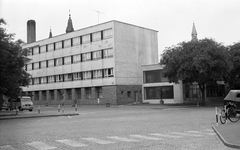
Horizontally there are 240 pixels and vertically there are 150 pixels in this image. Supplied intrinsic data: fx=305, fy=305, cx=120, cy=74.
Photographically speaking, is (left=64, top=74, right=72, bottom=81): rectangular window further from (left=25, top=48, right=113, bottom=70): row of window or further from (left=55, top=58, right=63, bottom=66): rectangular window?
(left=55, top=58, right=63, bottom=66): rectangular window

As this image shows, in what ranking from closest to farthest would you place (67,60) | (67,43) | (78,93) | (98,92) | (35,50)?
(98,92)
(78,93)
(67,60)
(67,43)
(35,50)

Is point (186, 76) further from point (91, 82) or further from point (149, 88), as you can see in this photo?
point (91, 82)

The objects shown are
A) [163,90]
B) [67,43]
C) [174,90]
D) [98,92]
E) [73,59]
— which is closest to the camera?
[174,90]

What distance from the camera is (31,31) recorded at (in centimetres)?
8706

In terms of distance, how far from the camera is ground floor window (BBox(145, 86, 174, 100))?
54.6 meters

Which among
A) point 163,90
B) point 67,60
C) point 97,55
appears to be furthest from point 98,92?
point 163,90

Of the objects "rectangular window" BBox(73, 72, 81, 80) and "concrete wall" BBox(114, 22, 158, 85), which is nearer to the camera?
"concrete wall" BBox(114, 22, 158, 85)

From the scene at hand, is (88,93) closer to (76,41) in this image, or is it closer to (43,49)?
(76,41)

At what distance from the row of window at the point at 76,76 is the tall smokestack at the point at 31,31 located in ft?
56.4

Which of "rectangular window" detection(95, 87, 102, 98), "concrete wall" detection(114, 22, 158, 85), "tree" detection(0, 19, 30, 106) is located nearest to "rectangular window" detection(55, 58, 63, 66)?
"rectangular window" detection(95, 87, 102, 98)

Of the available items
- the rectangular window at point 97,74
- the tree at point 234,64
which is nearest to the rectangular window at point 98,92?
the rectangular window at point 97,74

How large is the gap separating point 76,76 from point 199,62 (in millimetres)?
31183

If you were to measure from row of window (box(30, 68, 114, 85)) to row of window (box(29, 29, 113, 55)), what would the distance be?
624 centimetres

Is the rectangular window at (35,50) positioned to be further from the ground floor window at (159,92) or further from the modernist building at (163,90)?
the ground floor window at (159,92)
